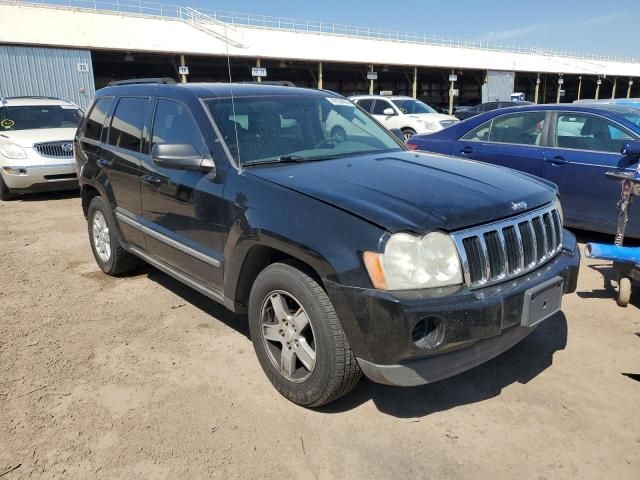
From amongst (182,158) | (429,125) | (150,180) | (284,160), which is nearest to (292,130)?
(284,160)

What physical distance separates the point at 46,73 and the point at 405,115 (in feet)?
49.4

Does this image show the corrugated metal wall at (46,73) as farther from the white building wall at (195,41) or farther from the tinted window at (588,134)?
the tinted window at (588,134)

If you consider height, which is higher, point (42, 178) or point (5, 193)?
point (42, 178)

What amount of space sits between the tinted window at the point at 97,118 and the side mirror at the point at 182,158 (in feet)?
6.36

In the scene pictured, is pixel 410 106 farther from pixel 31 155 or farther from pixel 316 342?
pixel 316 342

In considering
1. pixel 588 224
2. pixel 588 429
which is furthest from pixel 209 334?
pixel 588 224

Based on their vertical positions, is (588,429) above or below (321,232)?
Result: below

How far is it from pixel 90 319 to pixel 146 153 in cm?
144

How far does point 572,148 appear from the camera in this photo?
5824mm

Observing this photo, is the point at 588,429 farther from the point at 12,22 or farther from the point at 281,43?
the point at 281,43

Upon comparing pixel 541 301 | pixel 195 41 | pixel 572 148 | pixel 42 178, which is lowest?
pixel 42 178

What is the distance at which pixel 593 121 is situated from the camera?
5742mm

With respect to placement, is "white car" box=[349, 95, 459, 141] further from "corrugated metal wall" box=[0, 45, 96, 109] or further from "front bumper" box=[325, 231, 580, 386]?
"front bumper" box=[325, 231, 580, 386]

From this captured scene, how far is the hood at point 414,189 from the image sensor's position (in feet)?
8.28
